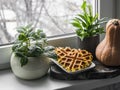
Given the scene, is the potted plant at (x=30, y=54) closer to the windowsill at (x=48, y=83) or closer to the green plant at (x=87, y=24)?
the windowsill at (x=48, y=83)

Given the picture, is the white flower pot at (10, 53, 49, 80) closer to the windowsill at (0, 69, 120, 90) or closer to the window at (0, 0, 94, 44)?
the windowsill at (0, 69, 120, 90)

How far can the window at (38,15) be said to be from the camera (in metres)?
1.02

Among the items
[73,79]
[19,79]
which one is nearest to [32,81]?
[19,79]

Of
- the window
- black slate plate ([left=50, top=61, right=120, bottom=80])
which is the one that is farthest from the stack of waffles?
the window

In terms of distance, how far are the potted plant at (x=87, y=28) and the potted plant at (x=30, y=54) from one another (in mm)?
159

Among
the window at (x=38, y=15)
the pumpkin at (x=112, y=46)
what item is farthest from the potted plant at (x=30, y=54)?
the pumpkin at (x=112, y=46)

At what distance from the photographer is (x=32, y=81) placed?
967mm

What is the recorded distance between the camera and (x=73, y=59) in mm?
976

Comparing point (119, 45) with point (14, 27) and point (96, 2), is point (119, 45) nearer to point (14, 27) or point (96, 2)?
point (96, 2)

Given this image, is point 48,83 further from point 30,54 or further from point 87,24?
point 87,24

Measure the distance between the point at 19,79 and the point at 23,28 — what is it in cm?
20

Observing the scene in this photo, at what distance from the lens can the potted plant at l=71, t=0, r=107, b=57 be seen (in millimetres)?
1038

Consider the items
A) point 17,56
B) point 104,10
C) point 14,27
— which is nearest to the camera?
point 17,56

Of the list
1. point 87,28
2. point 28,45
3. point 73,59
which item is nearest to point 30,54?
point 28,45
